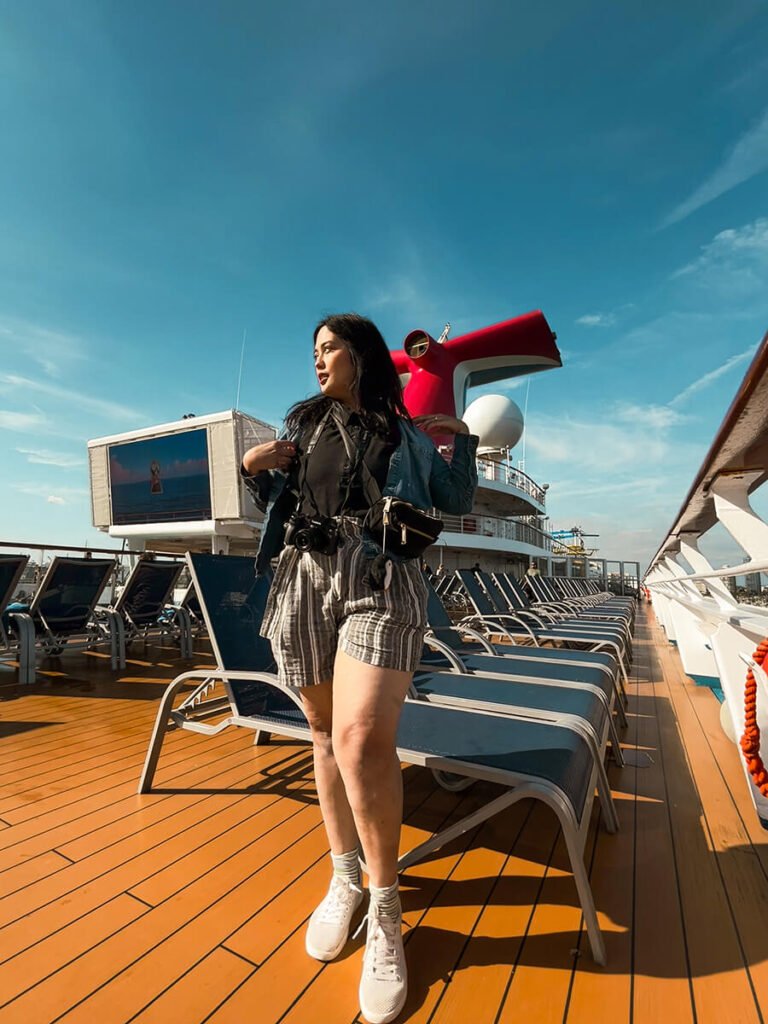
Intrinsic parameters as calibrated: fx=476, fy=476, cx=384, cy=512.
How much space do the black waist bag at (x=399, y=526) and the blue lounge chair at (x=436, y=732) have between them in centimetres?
68

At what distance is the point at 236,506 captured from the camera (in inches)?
1018

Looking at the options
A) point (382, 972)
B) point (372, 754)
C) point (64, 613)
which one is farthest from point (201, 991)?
point (64, 613)

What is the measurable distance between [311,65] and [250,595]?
6003 millimetres

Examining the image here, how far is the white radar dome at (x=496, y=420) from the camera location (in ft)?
93.7

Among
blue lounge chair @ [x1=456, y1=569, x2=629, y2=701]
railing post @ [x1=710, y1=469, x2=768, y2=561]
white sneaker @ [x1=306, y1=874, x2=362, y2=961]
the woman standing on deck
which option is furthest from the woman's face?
blue lounge chair @ [x1=456, y1=569, x2=629, y2=701]

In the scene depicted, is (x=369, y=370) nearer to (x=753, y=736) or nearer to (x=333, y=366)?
(x=333, y=366)

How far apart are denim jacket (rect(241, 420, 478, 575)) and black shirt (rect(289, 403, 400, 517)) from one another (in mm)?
A: 38

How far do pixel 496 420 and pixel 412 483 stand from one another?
29082 millimetres

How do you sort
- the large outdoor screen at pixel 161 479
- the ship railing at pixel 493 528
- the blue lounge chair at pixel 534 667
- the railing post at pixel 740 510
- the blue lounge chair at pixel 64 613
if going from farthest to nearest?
the large outdoor screen at pixel 161 479
the ship railing at pixel 493 528
the blue lounge chair at pixel 64 613
the blue lounge chair at pixel 534 667
the railing post at pixel 740 510

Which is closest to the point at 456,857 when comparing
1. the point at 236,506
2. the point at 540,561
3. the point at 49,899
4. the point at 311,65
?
the point at 49,899

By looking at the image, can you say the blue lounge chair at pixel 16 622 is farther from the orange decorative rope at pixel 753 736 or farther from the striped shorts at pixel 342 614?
the orange decorative rope at pixel 753 736

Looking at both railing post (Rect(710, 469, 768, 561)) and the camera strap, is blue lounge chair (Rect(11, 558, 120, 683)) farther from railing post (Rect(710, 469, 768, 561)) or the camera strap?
railing post (Rect(710, 469, 768, 561))

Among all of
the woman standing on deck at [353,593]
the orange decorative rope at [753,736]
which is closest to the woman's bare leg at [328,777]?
the woman standing on deck at [353,593]

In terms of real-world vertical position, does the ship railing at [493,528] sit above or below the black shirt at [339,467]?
above
